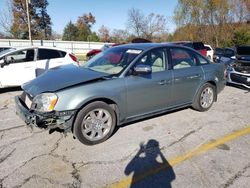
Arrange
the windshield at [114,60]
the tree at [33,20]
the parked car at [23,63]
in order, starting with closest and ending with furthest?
the windshield at [114,60] → the parked car at [23,63] → the tree at [33,20]

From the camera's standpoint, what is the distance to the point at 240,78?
801 centimetres

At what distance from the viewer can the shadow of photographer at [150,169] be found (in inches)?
122

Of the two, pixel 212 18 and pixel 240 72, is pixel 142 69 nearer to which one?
pixel 240 72

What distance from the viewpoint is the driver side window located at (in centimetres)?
465

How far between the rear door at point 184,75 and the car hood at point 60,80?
5.20 ft

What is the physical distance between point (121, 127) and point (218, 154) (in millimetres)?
1835

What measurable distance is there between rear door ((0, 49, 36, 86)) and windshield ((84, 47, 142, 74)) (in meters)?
3.74

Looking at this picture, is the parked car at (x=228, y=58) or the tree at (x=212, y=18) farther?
the tree at (x=212, y=18)

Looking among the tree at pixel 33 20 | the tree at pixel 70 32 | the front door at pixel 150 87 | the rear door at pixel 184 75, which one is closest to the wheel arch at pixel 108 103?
the front door at pixel 150 87

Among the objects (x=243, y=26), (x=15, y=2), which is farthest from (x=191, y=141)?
(x=15, y=2)

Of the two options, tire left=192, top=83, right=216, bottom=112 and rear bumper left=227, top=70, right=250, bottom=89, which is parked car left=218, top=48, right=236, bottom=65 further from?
tire left=192, top=83, right=216, bottom=112

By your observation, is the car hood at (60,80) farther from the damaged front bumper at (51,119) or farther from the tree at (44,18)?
the tree at (44,18)

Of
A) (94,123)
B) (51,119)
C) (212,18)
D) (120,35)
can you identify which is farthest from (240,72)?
(120,35)

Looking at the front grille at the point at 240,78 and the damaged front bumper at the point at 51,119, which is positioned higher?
the front grille at the point at 240,78
